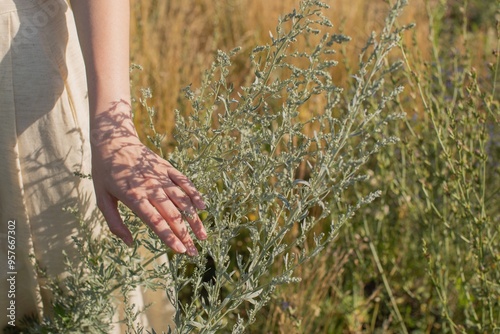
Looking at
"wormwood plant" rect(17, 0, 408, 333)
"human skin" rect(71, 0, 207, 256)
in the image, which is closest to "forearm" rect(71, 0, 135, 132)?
"human skin" rect(71, 0, 207, 256)

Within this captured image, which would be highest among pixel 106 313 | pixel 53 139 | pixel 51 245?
pixel 53 139

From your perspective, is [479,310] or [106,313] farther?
[479,310]

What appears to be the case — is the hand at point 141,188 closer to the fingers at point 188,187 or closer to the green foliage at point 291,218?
the fingers at point 188,187

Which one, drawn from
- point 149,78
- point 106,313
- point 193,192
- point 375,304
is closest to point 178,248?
point 193,192

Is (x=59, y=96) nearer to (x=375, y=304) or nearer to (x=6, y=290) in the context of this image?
(x=6, y=290)

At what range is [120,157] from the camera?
1.07 m

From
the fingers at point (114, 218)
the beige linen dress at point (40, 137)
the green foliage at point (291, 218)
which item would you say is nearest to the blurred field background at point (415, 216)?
the green foliage at point (291, 218)

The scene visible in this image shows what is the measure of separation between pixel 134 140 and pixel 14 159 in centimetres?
36

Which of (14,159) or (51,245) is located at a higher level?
(14,159)

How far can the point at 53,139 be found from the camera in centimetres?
134

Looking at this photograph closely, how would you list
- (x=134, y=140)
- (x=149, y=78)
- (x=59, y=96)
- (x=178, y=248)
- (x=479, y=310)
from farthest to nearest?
(x=149, y=78), (x=479, y=310), (x=59, y=96), (x=134, y=140), (x=178, y=248)

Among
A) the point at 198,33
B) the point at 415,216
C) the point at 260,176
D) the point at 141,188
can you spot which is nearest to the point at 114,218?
the point at 141,188

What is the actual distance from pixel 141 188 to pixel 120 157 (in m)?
0.08

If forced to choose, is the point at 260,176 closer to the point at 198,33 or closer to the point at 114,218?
the point at 114,218
